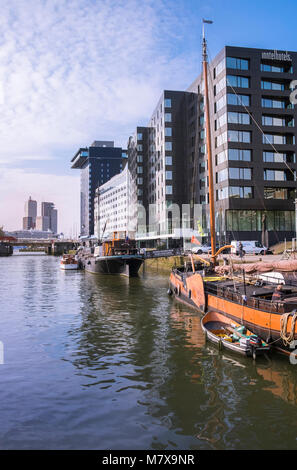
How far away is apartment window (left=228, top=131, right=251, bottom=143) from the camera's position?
61.4m

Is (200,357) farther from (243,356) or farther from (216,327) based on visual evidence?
(216,327)

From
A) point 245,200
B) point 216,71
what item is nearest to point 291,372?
point 245,200

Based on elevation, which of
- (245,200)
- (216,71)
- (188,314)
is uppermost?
(216,71)

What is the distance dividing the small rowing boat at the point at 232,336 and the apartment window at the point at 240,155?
48.5 m

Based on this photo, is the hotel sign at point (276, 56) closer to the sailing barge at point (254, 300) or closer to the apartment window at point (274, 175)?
the apartment window at point (274, 175)

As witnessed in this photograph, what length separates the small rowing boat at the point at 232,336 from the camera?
43.2ft

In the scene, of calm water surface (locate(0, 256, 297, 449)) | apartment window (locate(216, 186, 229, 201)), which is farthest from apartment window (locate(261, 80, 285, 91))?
calm water surface (locate(0, 256, 297, 449))

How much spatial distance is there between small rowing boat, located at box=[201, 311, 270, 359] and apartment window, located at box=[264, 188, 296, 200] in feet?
166

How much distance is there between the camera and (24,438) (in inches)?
318

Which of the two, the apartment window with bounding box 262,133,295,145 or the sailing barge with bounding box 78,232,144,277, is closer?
the sailing barge with bounding box 78,232,144,277

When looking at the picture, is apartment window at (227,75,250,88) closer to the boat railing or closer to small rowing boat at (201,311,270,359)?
the boat railing

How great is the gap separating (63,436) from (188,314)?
14853 millimetres

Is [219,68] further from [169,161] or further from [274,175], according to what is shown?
[169,161]

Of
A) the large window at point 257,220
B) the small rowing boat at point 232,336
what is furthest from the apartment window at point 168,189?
the small rowing boat at point 232,336
